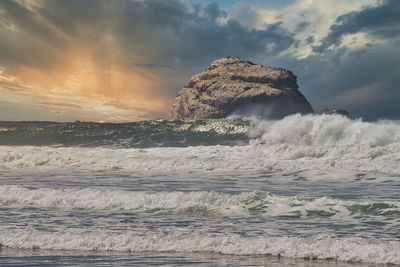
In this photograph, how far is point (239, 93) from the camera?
261 ft

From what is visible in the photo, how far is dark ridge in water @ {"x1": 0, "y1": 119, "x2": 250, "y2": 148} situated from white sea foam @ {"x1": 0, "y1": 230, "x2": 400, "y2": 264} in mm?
20534

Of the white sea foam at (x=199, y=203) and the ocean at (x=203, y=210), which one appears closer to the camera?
the ocean at (x=203, y=210)

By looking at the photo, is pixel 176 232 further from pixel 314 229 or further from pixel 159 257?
pixel 314 229

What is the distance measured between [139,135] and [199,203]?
23950 mm

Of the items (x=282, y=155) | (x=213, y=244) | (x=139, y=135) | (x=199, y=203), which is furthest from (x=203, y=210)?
(x=139, y=135)

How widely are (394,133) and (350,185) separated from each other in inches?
479

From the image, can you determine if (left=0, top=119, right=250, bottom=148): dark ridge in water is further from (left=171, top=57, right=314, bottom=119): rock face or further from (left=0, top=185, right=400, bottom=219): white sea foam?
(left=171, top=57, right=314, bottom=119): rock face

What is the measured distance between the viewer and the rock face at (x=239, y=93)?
257 ft

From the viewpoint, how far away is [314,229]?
6.62 m

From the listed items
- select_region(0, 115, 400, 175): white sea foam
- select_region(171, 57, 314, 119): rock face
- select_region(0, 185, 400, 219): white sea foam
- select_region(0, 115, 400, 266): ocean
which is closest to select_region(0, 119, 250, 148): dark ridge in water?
select_region(0, 115, 400, 175): white sea foam

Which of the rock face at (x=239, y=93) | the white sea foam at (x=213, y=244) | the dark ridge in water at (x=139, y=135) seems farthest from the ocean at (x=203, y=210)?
Result: the rock face at (x=239, y=93)

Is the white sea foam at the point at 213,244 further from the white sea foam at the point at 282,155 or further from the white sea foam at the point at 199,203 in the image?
the white sea foam at the point at 282,155

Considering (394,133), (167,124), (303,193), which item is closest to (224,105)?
(167,124)

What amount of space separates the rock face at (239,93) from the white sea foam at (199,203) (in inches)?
2646
